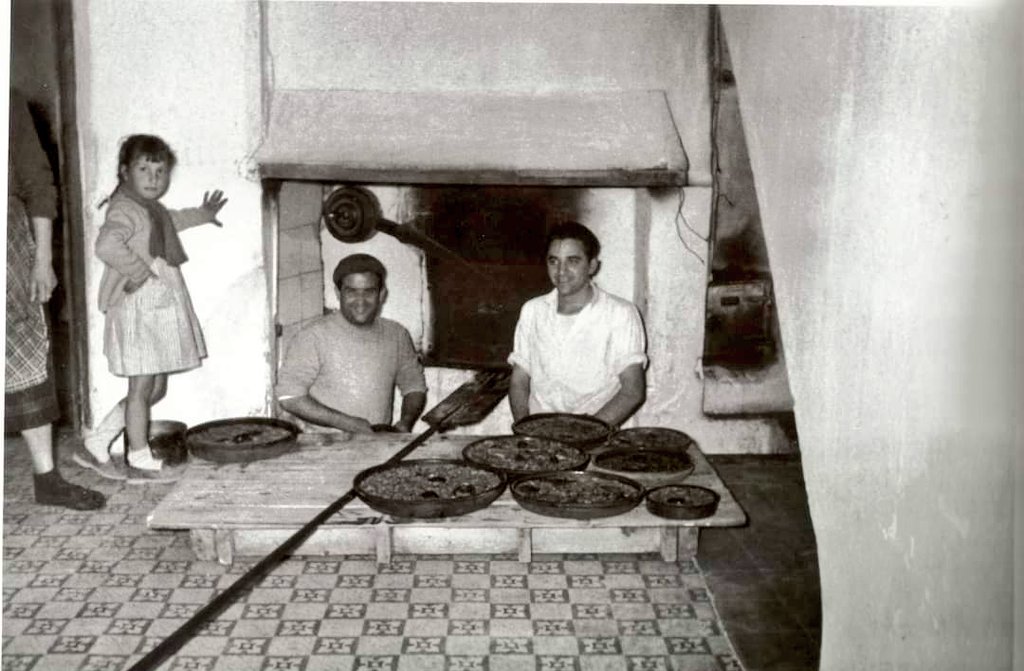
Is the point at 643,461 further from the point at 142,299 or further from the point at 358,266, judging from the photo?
the point at 142,299

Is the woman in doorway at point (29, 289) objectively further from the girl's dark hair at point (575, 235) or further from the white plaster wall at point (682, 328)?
the white plaster wall at point (682, 328)

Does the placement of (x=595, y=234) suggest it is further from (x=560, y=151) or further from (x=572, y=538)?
(x=572, y=538)

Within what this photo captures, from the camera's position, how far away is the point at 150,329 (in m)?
3.53

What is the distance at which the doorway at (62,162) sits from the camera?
3230mm

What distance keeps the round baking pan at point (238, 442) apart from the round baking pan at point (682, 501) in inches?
51.7

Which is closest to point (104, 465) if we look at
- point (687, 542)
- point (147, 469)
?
point (147, 469)

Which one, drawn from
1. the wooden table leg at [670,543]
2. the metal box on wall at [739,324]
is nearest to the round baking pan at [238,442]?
the wooden table leg at [670,543]

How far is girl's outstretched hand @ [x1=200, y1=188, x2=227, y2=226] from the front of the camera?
12.5 ft

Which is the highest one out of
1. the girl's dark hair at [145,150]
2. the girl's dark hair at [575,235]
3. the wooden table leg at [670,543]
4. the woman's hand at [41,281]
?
the girl's dark hair at [145,150]

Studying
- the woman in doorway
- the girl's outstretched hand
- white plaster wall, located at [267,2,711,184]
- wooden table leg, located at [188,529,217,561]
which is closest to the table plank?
wooden table leg, located at [188,529,217,561]

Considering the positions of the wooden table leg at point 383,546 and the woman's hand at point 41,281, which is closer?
the woman's hand at point 41,281

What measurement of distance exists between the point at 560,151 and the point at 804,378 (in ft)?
5.29

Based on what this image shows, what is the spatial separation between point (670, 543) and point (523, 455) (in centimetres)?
59

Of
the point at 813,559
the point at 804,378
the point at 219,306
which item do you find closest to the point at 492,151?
the point at 219,306
